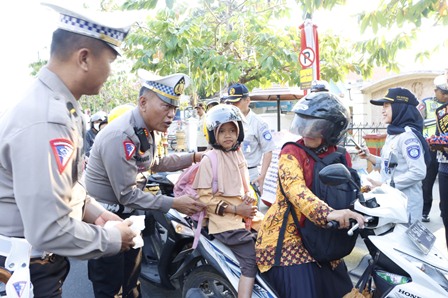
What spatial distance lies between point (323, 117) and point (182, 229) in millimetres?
1596

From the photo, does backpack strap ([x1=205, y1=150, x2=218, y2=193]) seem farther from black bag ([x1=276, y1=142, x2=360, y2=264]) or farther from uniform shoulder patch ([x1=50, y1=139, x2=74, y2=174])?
uniform shoulder patch ([x1=50, y1=139, x2=74, y2=174])

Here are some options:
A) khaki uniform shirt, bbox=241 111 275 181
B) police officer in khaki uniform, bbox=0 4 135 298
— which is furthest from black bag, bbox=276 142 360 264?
khaki uniform shirt, bbox=241 111 275 181

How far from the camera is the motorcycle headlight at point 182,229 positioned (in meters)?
3.03

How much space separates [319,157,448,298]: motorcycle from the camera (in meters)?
1.73

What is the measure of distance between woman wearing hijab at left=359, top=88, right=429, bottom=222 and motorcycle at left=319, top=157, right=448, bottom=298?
4.52ft

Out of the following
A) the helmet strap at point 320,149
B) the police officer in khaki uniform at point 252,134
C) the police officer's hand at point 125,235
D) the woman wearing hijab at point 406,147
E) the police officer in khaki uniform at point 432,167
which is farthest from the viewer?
the police officer in khaki uniform at point 252,134

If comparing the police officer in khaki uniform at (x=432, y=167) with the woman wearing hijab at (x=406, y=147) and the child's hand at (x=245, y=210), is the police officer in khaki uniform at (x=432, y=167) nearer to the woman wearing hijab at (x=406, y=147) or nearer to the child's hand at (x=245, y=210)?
the woman wearing hijab at (x=406, y=147)

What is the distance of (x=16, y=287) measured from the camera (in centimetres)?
143

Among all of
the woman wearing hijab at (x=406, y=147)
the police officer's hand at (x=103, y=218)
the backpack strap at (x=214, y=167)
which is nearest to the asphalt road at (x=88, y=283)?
the woman wearing hijab at (x=406, y=147)

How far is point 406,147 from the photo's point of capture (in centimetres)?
327

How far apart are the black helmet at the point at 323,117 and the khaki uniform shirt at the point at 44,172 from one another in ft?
3.73

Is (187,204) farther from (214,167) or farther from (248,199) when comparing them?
(248,199)

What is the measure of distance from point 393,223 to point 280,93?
789cm

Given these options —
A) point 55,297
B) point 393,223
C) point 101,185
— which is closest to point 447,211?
point 393,223
